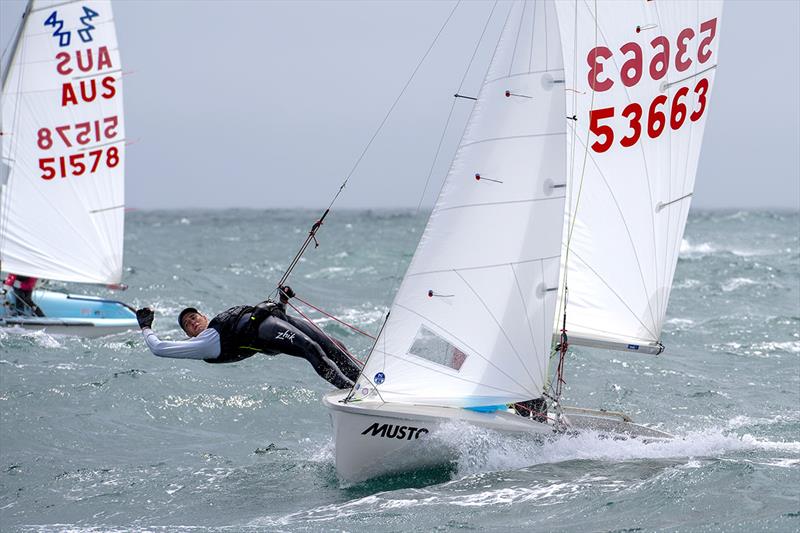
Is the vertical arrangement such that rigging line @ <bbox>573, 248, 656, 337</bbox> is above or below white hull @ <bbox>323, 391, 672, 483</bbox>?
above

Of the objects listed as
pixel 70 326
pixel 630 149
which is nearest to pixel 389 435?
pixel 630 149

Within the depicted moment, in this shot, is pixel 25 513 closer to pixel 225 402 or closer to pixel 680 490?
pixel 225 402

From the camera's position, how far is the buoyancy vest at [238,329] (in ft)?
26.2

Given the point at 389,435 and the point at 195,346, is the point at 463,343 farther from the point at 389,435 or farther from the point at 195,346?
the point at 195,346

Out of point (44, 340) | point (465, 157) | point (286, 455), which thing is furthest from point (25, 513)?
point (44, 340)

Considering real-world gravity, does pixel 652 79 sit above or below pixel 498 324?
above

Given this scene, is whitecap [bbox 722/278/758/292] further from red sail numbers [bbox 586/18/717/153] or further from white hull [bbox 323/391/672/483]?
white hull [bbox 323/391/672/483]

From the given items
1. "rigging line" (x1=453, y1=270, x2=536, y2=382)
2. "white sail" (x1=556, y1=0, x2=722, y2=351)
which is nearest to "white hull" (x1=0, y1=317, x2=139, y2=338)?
"white sail" (x1=556, y1=0, x2=722, y2=351)

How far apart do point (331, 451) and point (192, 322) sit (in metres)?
1.57

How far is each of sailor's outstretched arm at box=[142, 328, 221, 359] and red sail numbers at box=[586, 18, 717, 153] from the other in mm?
3330

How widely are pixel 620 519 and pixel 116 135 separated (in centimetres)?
1114

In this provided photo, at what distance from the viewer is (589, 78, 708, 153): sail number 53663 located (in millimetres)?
8375

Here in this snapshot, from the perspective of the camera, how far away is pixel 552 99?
7434mm

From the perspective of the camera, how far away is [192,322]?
26.8 ft
